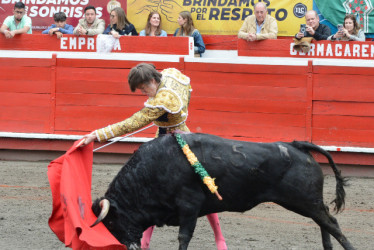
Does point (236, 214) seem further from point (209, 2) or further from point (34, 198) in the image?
point (209, 2)

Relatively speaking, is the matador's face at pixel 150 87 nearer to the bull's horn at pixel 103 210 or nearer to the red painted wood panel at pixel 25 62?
the bull's horn at pixel 103 210

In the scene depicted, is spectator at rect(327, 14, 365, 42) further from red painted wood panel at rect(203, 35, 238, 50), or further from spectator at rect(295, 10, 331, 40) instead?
red painted wood panel at rect(203, 35, 238, 50)

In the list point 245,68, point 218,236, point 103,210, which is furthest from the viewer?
point 245,68

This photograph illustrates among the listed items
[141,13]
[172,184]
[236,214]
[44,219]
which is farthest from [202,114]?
[172,184]

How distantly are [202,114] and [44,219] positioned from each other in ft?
8.93

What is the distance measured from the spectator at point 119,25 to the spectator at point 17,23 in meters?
0.88

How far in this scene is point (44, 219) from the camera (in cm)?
532

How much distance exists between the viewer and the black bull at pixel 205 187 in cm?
404

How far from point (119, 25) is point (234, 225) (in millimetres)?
3291

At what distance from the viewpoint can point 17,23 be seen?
26.8 feet

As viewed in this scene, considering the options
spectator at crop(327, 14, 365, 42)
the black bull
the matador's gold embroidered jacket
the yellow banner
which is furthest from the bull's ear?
the yellow banner

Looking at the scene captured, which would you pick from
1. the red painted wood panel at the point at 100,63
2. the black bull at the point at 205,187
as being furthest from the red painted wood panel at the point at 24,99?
the black bull at the point at 205,187

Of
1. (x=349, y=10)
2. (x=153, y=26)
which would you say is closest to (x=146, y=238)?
(x=153, y=26)

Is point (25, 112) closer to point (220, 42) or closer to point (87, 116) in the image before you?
point (87, 116)
